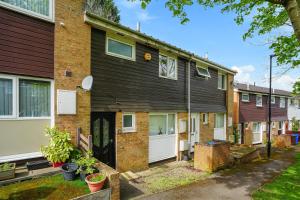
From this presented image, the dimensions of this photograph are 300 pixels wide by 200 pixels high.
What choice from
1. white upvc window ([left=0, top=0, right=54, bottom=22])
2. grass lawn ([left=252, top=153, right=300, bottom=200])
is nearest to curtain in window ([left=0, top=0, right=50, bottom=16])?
white upvc window ([left=0, top=0, right=54, bottom=22])

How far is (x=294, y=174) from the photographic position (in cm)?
1005

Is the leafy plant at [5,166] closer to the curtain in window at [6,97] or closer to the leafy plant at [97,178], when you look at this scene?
the curtain in window at [6,97]

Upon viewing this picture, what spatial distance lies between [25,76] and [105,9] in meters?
24.0

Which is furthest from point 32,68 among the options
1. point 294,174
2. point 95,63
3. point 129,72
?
point 294,174

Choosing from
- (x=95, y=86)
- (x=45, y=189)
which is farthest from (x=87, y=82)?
(x=45, y=189)

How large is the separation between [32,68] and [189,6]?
212 inches

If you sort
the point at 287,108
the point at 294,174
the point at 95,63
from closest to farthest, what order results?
the point at 95,63 → the point at 294,174 → the point at 287,108

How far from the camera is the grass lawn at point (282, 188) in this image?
703cm

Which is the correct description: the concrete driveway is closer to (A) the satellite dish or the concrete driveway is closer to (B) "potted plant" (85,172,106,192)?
(B) "potted plant" (85,172,106,192)

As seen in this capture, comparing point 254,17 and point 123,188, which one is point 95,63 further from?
point 254,17

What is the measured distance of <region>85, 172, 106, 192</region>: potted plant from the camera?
5344 millimetres

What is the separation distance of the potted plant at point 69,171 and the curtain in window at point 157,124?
5.02 meters

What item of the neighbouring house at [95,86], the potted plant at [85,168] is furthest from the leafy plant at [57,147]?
the potted plant at [85,168]

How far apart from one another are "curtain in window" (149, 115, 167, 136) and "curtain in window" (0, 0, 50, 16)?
637cm
